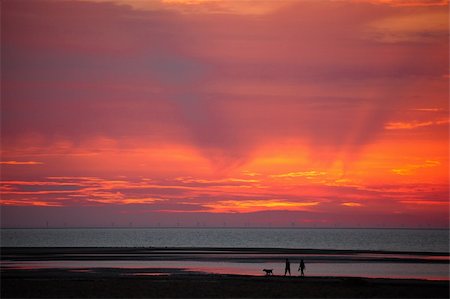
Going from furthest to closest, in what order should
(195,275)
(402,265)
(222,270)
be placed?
(402,265), (222,270), (195,275)

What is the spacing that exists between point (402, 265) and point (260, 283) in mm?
35115

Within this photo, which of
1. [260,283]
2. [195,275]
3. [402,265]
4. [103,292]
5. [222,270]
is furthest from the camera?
[402,265]

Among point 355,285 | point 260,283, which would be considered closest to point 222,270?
point 260,283

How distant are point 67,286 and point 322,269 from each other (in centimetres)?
3380

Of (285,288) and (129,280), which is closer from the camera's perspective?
(285,288)

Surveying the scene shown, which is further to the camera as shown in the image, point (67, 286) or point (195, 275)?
point (195, 275)

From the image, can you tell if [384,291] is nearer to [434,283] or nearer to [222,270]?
[434,283]

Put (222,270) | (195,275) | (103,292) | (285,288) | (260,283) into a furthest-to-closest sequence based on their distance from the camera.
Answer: (222,270) → (195,275) → (260,283) → (285,288) → (103,292)

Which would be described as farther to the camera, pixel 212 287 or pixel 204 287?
pixel 212 287

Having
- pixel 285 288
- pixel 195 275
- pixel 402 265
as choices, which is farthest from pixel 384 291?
pixel 402 265

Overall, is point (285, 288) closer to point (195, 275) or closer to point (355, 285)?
point (355, 285)

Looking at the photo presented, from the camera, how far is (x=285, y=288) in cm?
5150

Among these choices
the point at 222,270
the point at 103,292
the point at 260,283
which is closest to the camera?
the point at 103,292

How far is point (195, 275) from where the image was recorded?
63.7 meters
